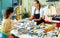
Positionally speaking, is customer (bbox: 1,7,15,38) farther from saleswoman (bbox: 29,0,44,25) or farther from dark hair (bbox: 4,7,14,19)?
saleswoman (bbox: 29,0,44,25)

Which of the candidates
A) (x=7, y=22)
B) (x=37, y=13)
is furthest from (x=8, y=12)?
(x=37, y=13)

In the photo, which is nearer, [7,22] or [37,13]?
[37,13]

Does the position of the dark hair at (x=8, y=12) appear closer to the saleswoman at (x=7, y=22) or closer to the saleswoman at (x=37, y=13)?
the saleswoman at (x=7, y=22)

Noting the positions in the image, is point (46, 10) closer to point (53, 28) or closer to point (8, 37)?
point (53, 28)

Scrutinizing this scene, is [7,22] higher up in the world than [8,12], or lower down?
lower down

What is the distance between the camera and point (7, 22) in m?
2.01

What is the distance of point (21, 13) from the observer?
6.40 ft

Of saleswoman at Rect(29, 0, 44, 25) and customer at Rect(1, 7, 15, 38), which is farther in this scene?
customer at Rect(1, 7, 15, 38)

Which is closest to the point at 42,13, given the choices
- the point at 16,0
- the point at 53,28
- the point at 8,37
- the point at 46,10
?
the point at 46,10

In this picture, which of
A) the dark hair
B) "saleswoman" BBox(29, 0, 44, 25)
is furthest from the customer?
"saleswoman" BBox(29, 0, 44, 25)

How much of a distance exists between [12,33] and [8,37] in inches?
3.5

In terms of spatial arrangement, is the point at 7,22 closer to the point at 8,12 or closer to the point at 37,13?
the point at 8,12

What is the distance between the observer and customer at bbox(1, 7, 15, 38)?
2.00 meters

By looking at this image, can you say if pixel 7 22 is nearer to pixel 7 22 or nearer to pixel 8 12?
pixel 7 22
